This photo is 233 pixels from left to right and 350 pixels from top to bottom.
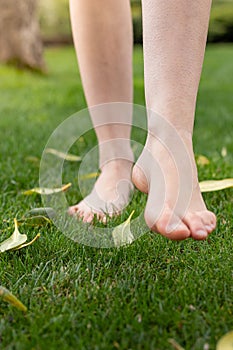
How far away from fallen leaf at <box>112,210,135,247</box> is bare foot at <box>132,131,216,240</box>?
0.13 m

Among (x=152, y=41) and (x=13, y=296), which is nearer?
(x=13, y=296)

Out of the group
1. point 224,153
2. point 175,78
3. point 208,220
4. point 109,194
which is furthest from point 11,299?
point 224,153

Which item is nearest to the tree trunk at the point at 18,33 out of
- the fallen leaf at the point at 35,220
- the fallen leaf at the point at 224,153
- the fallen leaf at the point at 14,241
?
the fallen leaf at the point at 224,153

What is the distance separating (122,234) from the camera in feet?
4.24

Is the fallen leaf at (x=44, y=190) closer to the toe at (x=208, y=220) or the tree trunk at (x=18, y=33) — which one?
the toe at (x=208, y=220)

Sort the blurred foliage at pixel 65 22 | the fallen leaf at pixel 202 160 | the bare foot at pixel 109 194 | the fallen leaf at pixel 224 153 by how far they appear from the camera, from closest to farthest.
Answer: the bare foot at pixel 109 194, the fallen leaf at pixel 202 160, the fallen leaf at pixel 224 153, the blurred foliage at pixel 65 22

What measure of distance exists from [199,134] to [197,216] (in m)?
1.68

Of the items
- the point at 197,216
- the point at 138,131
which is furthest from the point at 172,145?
the point at 138,131

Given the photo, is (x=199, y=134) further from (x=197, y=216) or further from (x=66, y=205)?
(x=197, y=216)

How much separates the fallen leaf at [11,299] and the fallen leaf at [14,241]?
0.73 feet

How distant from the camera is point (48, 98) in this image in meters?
3.99

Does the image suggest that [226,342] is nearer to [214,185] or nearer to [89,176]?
[214,185]

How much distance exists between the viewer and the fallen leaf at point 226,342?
0.85 metres

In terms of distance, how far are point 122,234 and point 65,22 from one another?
12.2m
